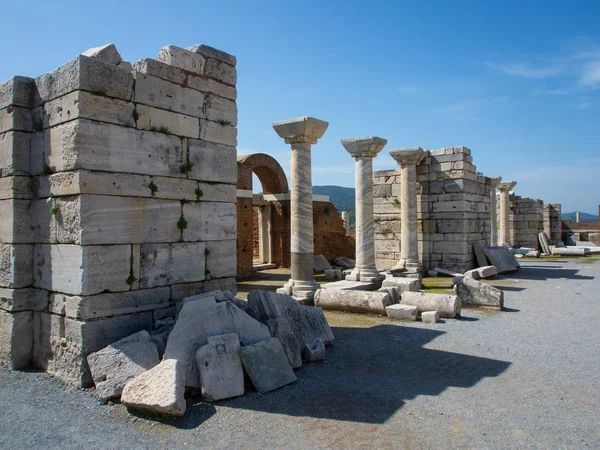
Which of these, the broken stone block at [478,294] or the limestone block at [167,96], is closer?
the limestone block at [167,96]

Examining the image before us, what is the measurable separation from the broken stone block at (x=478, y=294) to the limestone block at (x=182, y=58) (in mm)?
6510

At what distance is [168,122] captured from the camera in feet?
20.0

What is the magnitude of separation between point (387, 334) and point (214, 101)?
4339mm

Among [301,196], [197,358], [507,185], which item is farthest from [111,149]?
[507,185]

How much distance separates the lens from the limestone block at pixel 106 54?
19.3 ft

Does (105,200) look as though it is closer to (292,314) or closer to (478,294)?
(292,314)

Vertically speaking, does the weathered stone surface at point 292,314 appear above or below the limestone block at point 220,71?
below

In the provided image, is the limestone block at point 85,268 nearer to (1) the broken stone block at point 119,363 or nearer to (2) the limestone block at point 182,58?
(1) the broken stone block at point 119,363

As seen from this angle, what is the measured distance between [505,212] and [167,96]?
21581mm

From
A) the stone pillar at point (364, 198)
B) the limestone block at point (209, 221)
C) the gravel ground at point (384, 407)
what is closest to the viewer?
the gravel ground at point (384, 407)

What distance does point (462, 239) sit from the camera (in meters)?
15.5

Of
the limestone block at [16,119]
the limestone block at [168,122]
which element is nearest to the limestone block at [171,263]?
the limestone block at [168,122]

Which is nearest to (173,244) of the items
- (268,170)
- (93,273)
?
(93,273)

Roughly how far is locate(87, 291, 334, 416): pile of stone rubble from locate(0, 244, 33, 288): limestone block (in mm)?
1683
